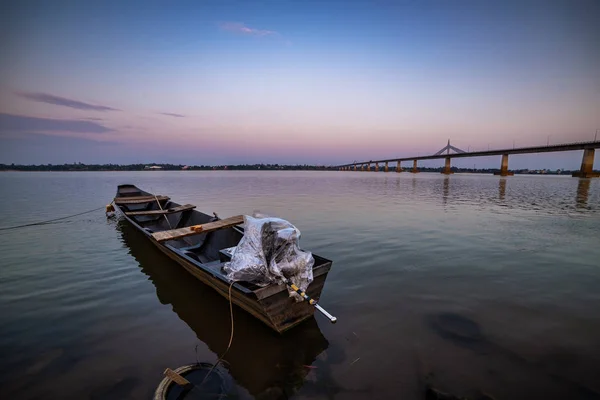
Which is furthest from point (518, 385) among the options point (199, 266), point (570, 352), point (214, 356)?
point (199, 266)

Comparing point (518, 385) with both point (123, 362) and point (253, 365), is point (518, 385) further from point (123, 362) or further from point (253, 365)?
point (123, 362)

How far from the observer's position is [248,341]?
15.5 feet

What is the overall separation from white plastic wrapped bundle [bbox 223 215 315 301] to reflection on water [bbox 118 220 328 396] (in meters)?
0.86

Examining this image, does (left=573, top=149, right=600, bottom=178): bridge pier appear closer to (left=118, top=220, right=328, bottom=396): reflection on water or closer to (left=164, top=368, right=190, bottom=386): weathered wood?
(left=118, top=220, right=328, bottom=396): reflection on water

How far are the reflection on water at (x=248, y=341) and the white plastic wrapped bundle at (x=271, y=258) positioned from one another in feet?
2.84

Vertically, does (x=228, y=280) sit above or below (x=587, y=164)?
below

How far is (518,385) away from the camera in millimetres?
3545

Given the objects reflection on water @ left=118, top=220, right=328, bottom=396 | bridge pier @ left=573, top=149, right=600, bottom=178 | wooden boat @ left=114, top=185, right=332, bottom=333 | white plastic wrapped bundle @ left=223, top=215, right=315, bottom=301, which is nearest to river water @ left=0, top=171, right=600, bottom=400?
reflection on water @ left=118, top=220, right=328, bottom=396

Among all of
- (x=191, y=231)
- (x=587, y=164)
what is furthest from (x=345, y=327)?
(x=587, y=164)

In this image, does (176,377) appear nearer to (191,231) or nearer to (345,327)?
(345,327)

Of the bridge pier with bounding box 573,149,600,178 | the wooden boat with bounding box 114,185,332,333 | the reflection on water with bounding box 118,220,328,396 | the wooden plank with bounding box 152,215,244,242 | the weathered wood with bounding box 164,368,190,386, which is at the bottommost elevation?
the reflection on water with bounding box 118,220,328,396

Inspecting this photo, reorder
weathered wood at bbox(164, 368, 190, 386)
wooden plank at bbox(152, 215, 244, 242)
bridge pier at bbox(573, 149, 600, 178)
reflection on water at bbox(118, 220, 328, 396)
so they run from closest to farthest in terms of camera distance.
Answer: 1. weathered wood at bbox(164, 368, 190, 386)
2. reflection on water at bbox(118, 220, 328, 396)
3. wooden plank at bbox(152, 215, 244, 242)
4. bridge pier at bbox(573, 149, 600, 178)

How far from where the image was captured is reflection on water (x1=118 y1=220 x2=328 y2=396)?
153 inches

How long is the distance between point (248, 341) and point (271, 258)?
156 cm
